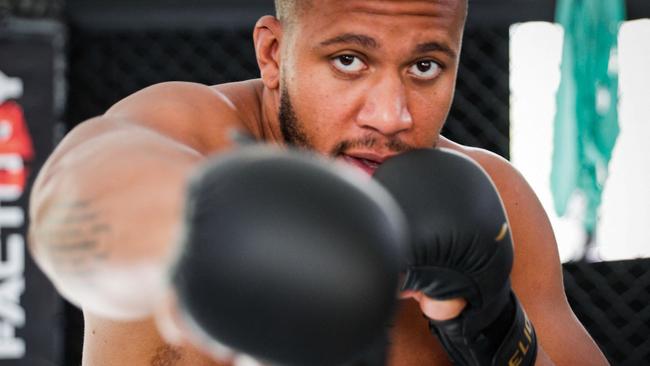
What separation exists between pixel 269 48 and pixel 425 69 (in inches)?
10.5

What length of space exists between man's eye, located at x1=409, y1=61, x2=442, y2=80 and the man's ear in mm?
235

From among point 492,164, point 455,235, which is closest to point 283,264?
point 455,235

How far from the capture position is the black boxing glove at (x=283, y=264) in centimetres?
64

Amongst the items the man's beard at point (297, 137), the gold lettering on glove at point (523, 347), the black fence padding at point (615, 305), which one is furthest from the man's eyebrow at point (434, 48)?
the black fence padding at point (615, 305)

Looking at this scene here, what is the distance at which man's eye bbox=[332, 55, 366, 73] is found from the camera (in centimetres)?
121

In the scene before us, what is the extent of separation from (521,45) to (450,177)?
61.3 inches

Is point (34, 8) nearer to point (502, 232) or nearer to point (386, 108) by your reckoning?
point (386, 108)

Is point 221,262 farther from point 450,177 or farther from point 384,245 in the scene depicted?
point 450,177

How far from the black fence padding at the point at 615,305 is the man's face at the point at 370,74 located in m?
1.42

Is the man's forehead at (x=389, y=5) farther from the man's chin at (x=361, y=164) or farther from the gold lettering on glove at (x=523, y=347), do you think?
the gold lettering on glove at (x=523, y=347)

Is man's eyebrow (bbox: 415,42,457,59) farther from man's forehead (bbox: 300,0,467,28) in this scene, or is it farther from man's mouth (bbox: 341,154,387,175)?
man's mouth (bbox: 341,154,387,175)

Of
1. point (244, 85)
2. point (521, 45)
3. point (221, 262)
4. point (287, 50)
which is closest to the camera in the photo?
point (221, 262)

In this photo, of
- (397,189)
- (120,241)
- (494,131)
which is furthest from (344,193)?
(494,131)

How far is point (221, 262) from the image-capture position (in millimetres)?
651
